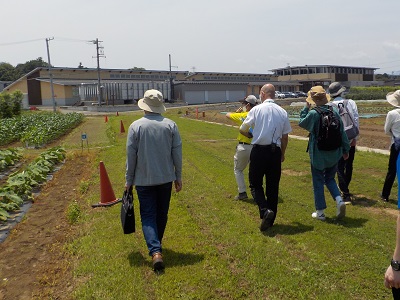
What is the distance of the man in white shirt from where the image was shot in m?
5.49

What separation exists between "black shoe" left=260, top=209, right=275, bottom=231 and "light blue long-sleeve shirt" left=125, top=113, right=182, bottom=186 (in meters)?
1.53

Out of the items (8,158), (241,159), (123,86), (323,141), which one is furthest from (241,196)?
(123,86)

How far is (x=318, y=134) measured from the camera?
5.70 m

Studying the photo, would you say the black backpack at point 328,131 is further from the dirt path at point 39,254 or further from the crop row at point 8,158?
the crop row at point 8,158

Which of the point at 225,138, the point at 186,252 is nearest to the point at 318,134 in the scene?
the point at 186,252

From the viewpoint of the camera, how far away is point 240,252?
4809 millimetres

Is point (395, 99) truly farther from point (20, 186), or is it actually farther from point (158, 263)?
point (20, 186)

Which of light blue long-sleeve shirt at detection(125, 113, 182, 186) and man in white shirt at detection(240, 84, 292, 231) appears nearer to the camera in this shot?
light blue long-sleeve shirt at detection(125, 113, 182, 186)

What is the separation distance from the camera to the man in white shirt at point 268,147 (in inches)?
216

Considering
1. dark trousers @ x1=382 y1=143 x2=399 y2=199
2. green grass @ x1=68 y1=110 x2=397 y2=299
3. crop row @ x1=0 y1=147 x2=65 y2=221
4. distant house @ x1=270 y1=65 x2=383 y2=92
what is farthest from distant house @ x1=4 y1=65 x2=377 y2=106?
dark trousers @ x1=382 y1=143 x2=399 y2=199

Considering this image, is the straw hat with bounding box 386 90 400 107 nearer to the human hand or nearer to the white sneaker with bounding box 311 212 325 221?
the white sneaker with bounding box 311 212 325 221

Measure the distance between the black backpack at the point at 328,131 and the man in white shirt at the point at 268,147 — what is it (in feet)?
1.58

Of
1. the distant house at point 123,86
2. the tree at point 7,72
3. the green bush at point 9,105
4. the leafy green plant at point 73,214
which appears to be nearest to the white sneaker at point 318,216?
the leafy green plant at point 73,214

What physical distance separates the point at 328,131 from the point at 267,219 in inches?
59.2
